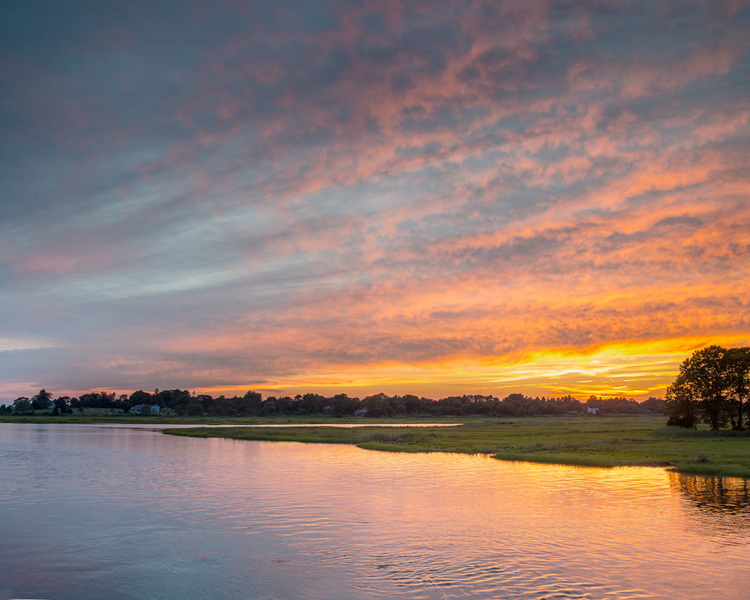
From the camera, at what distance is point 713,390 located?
3204 inches

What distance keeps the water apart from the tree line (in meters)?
41.0

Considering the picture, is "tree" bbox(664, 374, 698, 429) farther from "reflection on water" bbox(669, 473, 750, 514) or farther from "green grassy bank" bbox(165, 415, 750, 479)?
"reflection on water" bbox(669, 473, 750, 514)

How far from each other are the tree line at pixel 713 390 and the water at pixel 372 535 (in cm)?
4098

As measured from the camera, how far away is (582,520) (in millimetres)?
30359

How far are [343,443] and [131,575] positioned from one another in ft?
223

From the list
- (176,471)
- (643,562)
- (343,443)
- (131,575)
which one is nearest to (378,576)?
(131,575)

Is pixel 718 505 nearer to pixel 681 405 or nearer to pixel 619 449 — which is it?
pixel 619 449

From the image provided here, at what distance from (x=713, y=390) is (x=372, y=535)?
73.6 metres

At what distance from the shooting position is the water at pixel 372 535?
19.8 m

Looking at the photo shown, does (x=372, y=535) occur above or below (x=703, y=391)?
below

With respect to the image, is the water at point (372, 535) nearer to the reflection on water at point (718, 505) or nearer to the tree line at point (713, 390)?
the reflection on water at point (718, 505)

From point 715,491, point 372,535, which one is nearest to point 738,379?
point 715,491

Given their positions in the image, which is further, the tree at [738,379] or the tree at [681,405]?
the tree at [681,405]

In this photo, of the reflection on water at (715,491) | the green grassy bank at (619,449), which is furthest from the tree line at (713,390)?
the reflection on water at (715,491)
